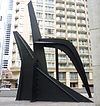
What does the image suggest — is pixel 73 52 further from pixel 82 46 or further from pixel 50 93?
pixel 82 46

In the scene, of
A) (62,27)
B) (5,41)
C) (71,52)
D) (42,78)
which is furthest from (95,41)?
(5,41)

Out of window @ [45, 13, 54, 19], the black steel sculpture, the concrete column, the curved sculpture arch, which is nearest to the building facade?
window @ [45, 13, 54, 19]

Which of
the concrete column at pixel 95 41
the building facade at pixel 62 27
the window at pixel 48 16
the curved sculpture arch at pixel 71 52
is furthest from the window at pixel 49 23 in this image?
the concrete column at pixel 95 41

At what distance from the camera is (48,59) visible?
31516 millimetres

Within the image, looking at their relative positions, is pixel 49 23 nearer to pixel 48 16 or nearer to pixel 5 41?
pixel 48 16

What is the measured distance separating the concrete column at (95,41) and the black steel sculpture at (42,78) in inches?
106

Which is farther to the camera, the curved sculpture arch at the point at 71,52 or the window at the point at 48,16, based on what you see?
the window at the point at 48,16

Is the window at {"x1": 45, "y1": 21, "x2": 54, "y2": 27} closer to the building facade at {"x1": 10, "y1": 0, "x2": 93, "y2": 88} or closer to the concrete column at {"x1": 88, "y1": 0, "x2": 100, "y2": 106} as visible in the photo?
the building facade at {"x1": 10, "y1": 0, "x2": 93, "y2": 88}

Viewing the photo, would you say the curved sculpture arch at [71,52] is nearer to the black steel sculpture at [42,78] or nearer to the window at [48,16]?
the black steel sculpture at [42,78]

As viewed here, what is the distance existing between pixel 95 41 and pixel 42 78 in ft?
14.8

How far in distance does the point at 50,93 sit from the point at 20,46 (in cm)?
398

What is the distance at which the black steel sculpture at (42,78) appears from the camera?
9336 millimetres

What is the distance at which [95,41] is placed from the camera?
683 centimetres

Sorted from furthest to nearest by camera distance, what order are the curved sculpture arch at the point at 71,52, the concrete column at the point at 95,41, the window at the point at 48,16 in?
the window at the point at 48,16 → the curved sculpture arch at the point at 71,52 → the concrete column at the point at 95,41
